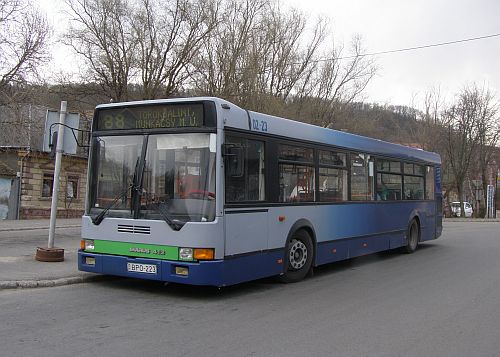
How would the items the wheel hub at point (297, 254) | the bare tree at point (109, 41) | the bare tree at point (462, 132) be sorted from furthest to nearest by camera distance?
the bare tree at point (462, 132) → the bare tree at point (109, 41) → the wheel hub at point (297, 254)

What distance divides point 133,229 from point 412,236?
9.36m

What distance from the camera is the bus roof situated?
798 cm

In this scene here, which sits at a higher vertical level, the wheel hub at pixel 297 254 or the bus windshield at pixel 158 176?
the bus windshield at pixel 158 176

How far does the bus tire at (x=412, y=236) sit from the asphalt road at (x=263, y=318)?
4119 millimetres

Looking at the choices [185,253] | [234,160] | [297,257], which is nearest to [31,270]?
[185,253]

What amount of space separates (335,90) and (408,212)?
2199 centimetres

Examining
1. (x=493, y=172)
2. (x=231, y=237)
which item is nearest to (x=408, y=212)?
(x=231, y=237)

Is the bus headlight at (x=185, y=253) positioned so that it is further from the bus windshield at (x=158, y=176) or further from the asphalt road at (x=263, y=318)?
the asphalt road at (x=263, y=318)

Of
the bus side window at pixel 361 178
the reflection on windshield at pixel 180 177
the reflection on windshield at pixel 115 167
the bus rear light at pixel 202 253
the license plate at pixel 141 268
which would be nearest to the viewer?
the bus rear light at pixel 202 253

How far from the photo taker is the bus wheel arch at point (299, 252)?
9.21m

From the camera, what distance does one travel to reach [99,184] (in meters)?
8.51

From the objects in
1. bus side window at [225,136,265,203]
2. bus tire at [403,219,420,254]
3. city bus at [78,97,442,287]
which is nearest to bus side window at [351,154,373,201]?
city bus at [78,97,442,287]

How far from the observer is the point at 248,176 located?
833 centimetres

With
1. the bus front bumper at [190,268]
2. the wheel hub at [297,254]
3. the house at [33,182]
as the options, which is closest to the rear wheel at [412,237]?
the wheel hub at [297,254]
